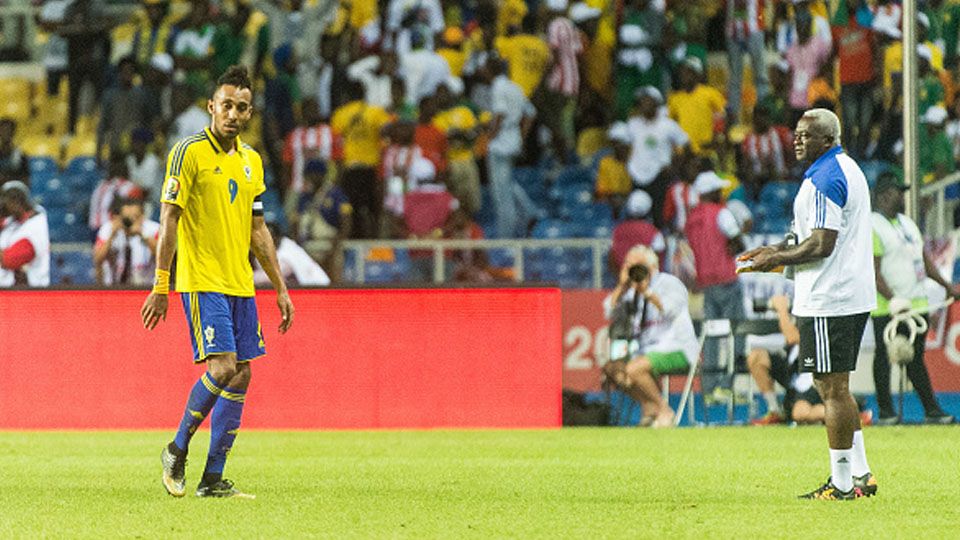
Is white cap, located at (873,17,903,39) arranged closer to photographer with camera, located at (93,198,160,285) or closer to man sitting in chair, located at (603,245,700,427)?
man sitting in chair, located at (603,245,700,427)

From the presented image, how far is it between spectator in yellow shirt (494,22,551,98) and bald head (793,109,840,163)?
12277mm

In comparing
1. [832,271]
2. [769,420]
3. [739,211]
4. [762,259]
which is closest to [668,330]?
[769,420]

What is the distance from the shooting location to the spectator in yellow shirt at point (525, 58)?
22.2 metres

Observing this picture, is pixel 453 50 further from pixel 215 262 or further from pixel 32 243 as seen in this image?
pixel 215 262

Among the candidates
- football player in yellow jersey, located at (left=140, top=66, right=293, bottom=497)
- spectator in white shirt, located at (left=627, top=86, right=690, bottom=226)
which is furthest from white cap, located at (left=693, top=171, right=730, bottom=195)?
football player in yellow jersey, located at (left=140, top=66, right=293, bottom=497)

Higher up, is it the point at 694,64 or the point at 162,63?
the point at 162,63

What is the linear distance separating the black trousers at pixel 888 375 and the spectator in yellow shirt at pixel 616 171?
5.03m

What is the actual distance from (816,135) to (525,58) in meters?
12.5

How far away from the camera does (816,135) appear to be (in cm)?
990

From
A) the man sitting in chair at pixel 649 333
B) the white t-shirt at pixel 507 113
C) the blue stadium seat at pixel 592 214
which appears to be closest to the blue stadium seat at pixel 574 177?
the blue stadium seat at pixel 592 214

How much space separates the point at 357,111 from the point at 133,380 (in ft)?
20.5

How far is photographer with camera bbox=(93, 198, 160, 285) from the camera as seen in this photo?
61.7 feet

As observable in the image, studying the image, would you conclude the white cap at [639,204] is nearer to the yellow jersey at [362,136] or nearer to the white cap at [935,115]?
the yellow jersey at [362,136]

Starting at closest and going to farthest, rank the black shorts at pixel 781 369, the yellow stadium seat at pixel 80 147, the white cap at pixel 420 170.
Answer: the black shorts at pixel 781 369, the white cap at pixel 420 170, the yellow stadium seat at pixel 80 147
